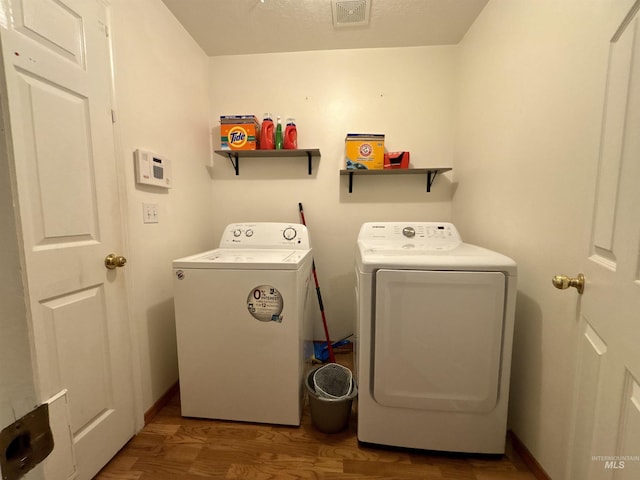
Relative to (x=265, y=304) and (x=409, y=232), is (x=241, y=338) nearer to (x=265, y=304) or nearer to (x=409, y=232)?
(x=265, y=304)

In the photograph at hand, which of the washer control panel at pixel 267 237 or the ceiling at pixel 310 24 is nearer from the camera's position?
the ceiling at pixel 310 24

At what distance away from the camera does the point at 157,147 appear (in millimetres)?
1562

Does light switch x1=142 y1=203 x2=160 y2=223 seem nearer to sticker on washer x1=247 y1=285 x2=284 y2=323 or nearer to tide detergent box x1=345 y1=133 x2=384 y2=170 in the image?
sticker on washer x1=247 y1=285 x2=284 y2=323

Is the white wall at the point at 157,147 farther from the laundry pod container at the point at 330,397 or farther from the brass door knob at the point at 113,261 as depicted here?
the laundry pod container at the point at 330,397

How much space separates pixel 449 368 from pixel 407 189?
135cm

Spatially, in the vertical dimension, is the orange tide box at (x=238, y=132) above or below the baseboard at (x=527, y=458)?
above

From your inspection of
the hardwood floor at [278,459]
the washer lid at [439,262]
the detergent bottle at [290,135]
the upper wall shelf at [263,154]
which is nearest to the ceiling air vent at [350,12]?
the detergent bottle at [290,135]

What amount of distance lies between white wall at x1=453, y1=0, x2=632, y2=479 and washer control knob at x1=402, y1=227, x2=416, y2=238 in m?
0.42

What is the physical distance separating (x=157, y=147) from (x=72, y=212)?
2.19 feet

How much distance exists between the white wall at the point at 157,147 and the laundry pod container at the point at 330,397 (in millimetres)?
912

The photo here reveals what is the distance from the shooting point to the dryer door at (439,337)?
116cm

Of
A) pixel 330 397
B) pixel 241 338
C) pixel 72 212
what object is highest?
pixel 72 212

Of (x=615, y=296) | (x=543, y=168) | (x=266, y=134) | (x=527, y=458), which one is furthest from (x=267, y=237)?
(x=527, y=458)

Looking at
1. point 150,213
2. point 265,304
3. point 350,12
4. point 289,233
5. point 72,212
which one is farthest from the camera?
point 289,233
